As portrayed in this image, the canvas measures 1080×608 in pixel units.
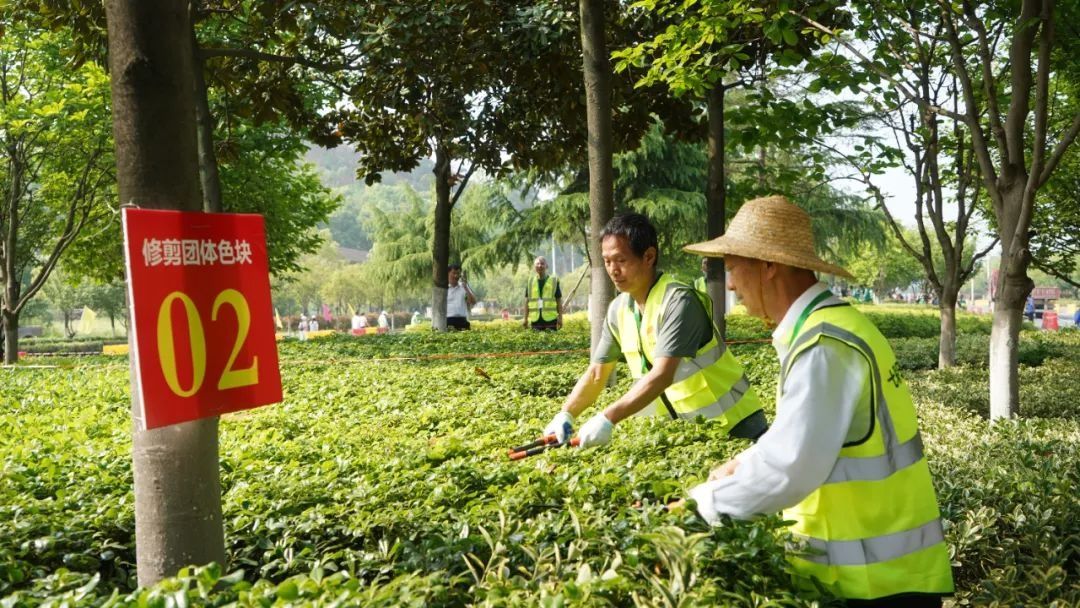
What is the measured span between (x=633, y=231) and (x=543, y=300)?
1248 centimetres

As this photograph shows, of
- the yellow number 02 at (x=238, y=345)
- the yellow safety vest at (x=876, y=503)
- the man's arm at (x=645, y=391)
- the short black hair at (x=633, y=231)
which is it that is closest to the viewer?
the yellow safety vest at (x=876, y=503)

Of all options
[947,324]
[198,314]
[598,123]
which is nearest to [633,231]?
[198,314]

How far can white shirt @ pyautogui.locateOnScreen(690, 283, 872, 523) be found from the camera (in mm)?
2271

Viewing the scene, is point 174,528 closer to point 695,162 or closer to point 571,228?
point 571,228

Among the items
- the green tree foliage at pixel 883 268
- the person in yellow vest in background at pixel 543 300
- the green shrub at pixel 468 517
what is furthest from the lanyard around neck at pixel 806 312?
the green tree foliage at pixel 883 268

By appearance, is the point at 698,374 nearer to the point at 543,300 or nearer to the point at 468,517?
the point at 468,517

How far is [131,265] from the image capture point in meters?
2.37

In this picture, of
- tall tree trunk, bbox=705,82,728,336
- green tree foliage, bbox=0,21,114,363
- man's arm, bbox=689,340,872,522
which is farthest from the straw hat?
green tree foliage, bbox=0,21,114,363

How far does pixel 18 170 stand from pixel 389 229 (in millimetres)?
33281

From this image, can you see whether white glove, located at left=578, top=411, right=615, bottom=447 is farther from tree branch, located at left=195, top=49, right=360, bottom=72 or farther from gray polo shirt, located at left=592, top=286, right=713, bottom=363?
tree branch, located at left=195, top=49, right=360, bottom=72

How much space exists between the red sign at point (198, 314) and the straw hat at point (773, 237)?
1.38 metres

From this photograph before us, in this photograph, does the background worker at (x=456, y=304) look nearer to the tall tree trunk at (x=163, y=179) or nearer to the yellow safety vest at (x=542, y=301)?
the yellow safety vest at (x=542, y=301)

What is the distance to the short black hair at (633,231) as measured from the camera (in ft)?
14.2

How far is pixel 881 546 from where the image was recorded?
240cm
